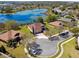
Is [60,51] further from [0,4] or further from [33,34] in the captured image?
[0,4]

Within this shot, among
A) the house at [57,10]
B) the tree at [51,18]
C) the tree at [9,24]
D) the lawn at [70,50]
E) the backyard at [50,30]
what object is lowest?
the lawn at [70,50]

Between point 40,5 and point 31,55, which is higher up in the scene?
point 40,5

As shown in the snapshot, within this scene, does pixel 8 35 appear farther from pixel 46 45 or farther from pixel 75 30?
pixel 75 30

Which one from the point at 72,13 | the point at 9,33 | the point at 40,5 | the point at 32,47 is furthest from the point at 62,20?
the point at 9,33

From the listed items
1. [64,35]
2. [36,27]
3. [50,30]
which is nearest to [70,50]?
[64,35]

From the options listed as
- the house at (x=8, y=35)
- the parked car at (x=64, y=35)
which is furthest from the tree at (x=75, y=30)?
the house at (x=8, y=35)

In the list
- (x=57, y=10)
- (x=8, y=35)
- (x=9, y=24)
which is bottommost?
(x=8, y=35)

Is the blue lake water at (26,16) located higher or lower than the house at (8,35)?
higher

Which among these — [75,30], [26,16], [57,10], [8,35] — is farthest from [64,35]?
[8,35]

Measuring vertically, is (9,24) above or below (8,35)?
above

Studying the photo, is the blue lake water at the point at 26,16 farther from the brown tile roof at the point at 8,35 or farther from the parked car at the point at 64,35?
the parked car at the point at 64,35

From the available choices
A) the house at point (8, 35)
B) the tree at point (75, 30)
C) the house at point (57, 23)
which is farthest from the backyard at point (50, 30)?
the house at point (8, 35)
